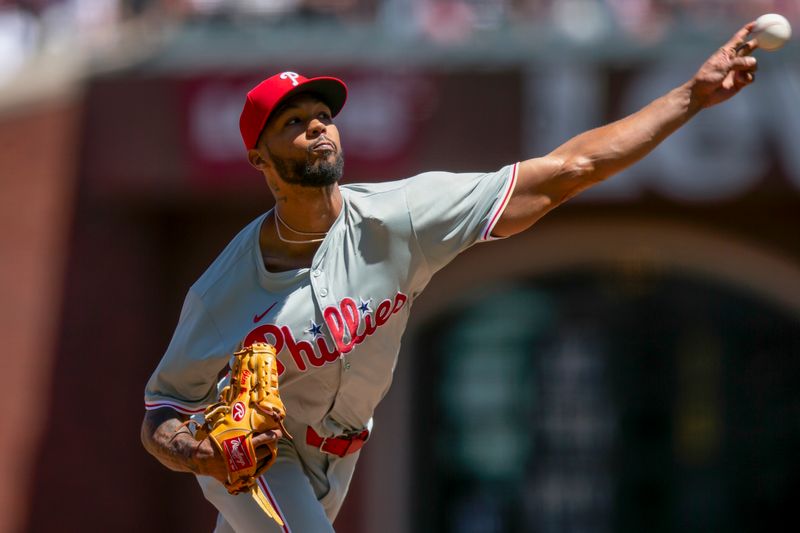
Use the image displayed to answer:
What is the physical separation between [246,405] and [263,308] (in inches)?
15.3

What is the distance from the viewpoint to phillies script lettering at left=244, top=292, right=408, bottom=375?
4.27 metres

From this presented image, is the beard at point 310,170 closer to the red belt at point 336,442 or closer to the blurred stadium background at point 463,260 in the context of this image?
the red belt at point 336,442

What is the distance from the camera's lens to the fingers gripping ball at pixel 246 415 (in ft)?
13.0

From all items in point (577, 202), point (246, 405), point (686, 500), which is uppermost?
point (577, 202)

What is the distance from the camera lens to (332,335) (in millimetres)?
4297

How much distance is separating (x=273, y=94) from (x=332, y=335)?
713 mm

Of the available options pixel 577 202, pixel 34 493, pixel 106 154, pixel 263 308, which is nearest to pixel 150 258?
pixel 106 154

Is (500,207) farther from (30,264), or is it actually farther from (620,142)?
(30,264)

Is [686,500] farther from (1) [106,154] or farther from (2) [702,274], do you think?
(1) [106,154]

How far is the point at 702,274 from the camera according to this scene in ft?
35.8

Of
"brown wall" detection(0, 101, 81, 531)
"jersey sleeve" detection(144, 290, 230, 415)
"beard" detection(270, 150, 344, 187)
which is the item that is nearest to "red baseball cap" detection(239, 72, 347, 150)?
"beard" detection(270, 150, 344, 187)

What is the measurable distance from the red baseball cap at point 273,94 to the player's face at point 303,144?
0.11ft

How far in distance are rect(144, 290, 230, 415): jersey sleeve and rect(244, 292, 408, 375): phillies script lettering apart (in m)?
0.11

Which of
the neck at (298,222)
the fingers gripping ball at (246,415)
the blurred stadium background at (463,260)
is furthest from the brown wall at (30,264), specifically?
the fingers gripping ball at (246,415)
